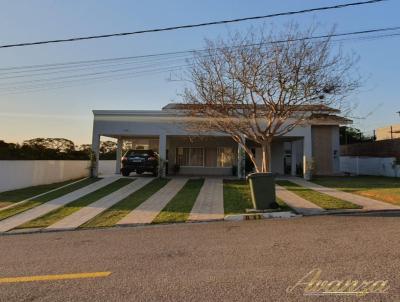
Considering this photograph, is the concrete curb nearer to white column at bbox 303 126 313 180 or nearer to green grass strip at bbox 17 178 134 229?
green grass strip at bbox 17 178 134 229

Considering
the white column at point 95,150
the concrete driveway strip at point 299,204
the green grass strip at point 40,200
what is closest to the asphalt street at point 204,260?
the concrete driveway strip at point 299,204

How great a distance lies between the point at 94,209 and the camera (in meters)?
12.8

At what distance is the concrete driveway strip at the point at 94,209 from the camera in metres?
10.5

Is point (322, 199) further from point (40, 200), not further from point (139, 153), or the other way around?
point (139, 153)

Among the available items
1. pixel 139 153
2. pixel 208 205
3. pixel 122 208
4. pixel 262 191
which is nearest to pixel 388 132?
pixel 139 153

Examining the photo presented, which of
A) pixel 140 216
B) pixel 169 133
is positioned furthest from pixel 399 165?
pixel 140 216

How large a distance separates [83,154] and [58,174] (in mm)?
6739

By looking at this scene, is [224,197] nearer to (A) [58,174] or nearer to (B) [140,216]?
(B) [140,216]

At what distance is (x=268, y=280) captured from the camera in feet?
16.0

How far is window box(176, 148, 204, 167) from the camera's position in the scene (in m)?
27.4

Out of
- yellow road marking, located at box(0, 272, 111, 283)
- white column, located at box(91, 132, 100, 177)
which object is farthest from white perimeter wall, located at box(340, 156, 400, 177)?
yellow road marking, located at box(0, 272, 111, 283)

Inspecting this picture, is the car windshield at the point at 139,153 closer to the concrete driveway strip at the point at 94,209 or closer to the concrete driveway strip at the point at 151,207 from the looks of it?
the concrete driveway strip at the point at 94,209

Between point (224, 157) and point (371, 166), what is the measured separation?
1107 cm

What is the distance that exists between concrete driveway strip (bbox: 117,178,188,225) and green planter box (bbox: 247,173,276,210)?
301 cm
